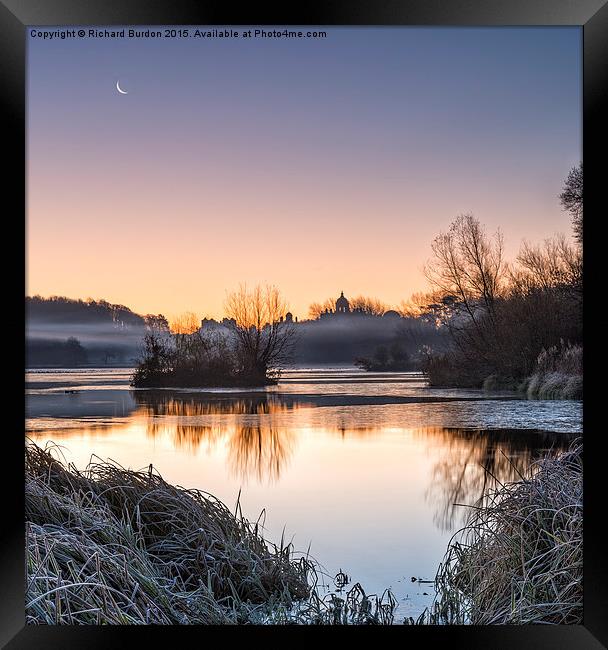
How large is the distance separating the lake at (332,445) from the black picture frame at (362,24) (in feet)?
2.02

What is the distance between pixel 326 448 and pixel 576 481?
4.54 ft

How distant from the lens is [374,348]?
4.20m

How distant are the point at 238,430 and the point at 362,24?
2274 mm

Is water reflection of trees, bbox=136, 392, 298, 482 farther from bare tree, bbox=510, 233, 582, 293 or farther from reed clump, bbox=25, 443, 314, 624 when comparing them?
bare tree, bbox=510, 233, 582, 293

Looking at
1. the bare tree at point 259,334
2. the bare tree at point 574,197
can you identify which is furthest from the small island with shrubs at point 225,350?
the bare tree at point 574,197

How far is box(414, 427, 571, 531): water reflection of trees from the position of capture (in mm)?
3762

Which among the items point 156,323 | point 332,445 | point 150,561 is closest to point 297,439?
point 332,445

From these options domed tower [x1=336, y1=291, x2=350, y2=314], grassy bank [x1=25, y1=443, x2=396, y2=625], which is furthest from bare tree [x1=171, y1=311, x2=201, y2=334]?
grassy bank [x1=25, y1=443, x2=396, y2=625]

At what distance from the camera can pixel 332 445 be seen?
403cm

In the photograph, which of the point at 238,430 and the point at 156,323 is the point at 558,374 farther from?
the point at 156,323

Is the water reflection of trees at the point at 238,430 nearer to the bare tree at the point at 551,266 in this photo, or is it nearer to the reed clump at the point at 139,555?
the reed clump at the point at 139,555

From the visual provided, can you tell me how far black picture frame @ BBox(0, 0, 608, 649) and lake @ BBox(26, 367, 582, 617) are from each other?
2.02 feet
